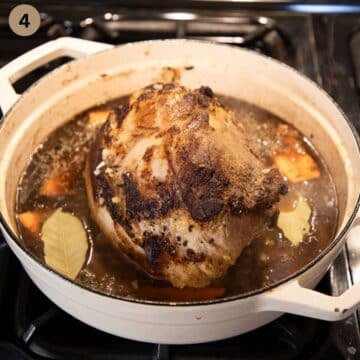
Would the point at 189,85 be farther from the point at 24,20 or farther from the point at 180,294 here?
the point at 180,294

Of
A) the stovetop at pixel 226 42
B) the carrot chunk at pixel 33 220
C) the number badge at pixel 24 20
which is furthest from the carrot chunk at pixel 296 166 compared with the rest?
the number badge at pixel 24 20

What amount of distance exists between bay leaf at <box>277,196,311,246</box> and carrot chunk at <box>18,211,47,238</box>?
1.51 ft

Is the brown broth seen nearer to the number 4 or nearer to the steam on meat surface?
the steam on meat surface

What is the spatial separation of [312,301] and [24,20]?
86cm

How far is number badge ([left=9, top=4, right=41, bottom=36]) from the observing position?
4.58 feet

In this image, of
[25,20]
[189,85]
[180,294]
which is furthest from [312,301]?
[25,20]

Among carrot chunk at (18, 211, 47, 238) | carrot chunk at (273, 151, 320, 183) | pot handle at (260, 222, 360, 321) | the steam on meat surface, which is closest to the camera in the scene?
pot handle at (260, 222, 360, 321)

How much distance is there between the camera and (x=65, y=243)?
3.95ft

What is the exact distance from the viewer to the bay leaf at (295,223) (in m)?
1.24

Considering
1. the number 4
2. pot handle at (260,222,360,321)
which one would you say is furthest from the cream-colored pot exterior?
the number 4

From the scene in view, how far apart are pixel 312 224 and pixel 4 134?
2.03 ft

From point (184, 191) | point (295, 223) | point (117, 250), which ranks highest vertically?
point (184, 191)

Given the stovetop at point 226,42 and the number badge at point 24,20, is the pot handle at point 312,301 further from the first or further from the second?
the number badge at point 24,20

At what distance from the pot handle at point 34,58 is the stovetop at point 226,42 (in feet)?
0.68
